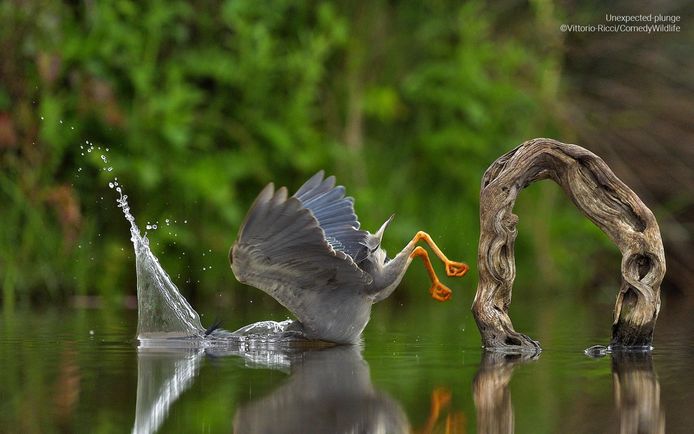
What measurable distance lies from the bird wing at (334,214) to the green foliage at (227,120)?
11.2 ft

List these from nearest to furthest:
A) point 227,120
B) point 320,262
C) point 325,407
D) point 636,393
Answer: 1. point 325,407
2. point 636,393
3. point 320,262
4. point 227,120

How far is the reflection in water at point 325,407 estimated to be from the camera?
11.9ft

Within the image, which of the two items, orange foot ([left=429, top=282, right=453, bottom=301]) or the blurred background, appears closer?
orange foot ([left=429, top=282, right=453, bottom=301])

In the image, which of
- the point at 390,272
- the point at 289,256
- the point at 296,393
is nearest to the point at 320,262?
the point at 289,256

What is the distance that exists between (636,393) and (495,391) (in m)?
0.49

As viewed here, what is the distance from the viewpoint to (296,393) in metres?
4.39

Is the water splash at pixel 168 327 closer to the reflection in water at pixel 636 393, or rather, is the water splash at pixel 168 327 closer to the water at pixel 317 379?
the water at pixel 317 379

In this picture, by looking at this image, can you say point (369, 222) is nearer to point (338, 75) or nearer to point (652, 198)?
point (338, 75)

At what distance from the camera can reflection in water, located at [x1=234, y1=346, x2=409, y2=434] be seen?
363 centimetres

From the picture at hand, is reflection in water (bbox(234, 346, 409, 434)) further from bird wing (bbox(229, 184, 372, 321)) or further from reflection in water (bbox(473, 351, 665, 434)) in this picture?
bird wing (bbox(229, 184, 372, 321))

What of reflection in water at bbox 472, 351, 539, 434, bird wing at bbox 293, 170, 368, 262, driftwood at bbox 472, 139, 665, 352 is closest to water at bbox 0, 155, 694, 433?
reflection in water at bbox 472, 351, 539, 434

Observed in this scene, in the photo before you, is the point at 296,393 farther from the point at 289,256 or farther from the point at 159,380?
the point at 289,256

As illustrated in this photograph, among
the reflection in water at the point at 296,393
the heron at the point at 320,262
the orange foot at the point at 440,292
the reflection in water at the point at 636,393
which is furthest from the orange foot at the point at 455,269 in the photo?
the reflection in water at the point at 636,393

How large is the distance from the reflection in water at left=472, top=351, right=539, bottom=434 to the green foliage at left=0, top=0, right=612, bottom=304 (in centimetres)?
434
